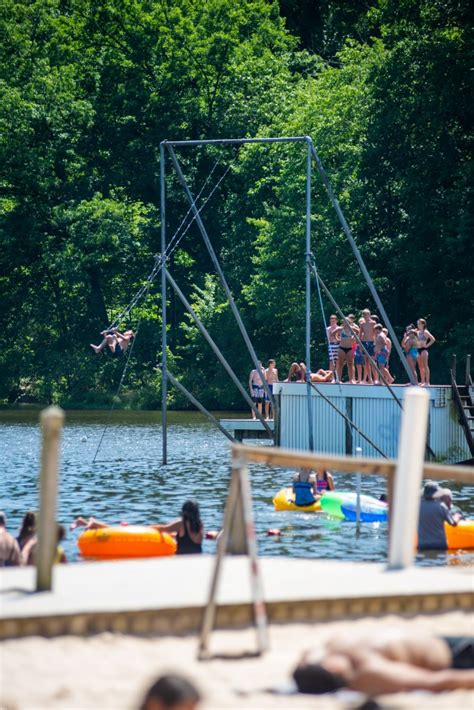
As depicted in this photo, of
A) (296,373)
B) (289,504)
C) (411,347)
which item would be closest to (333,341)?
(411,347)

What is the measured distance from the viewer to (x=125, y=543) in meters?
18.7

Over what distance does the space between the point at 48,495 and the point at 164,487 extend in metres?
21.8

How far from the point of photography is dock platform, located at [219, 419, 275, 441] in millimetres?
41500

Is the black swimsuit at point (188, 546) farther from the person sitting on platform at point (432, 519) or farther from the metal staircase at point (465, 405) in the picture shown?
the metal staircase at point (465, 405)

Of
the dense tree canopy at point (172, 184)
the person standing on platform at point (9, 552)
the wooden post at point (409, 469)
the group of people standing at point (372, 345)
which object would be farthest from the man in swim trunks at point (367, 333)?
the wooden post at point (409, 469)

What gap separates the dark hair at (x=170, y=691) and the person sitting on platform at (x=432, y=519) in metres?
12.4

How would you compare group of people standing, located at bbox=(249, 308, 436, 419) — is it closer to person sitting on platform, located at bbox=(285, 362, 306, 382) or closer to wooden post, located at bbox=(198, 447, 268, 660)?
person sitting on platform, located at bbox=(285, 362, 306, 382)

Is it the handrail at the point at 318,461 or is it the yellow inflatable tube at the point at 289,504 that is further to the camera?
the yellow inflatable tube at the point at 289,504

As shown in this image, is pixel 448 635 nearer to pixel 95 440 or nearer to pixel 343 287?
pixel 95 440

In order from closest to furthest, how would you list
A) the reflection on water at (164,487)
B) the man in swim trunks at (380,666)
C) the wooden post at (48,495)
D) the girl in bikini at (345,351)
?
the man in swim trunks at (380,666) → the wooden post at (48,495) → the reflection on water at (164,487) → the girl in bikini at (345,351)

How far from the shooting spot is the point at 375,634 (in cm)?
902

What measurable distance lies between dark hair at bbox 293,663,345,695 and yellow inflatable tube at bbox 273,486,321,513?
17170 mm

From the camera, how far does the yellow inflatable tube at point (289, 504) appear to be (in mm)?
26094

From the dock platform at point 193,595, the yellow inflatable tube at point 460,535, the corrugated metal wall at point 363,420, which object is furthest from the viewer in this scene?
the corrugated metal wall at point 363,420
